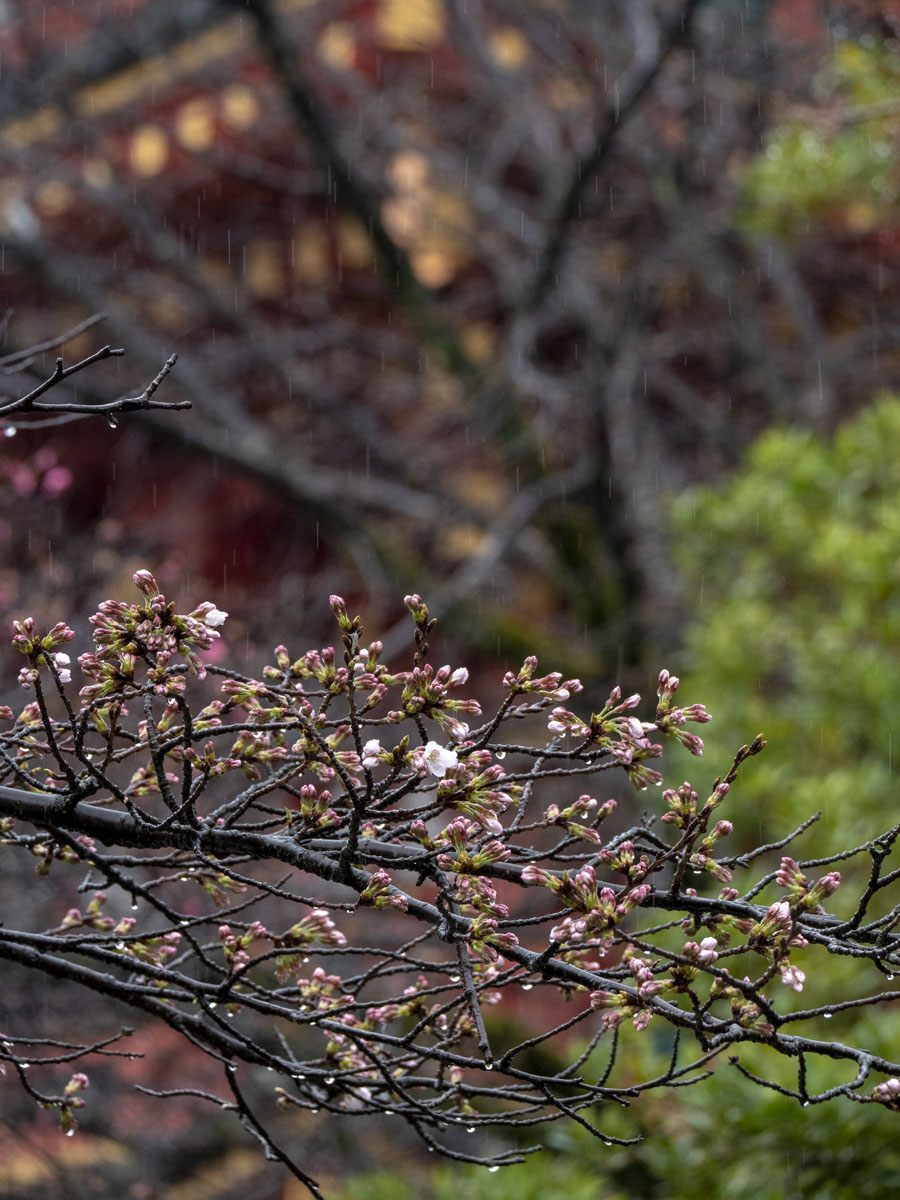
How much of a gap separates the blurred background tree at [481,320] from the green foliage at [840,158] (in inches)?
1.0

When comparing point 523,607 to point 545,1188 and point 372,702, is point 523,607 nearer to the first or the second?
point 545,1188

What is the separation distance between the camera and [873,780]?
444 cm

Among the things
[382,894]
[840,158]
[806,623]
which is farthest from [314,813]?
[840,158]

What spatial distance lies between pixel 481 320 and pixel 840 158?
18.8 feet

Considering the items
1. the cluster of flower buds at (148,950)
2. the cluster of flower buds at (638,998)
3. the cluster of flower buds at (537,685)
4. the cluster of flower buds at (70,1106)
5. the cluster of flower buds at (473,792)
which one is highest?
the cluster of flower buds at (537,685)

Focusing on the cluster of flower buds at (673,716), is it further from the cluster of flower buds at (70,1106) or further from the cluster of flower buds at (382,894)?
the cluster of flower buds at (70,1106)

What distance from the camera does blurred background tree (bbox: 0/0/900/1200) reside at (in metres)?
5.55

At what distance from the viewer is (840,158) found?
555cm

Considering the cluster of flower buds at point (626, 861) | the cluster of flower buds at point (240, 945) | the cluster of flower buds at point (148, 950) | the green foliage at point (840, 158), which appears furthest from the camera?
the green foliage at point (840, 158)

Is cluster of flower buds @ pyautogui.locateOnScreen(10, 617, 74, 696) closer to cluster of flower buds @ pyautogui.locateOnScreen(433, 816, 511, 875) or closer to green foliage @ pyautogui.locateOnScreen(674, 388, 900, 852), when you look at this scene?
cluster of flower buds @ pyautogui.locateOnScreen(433, 816, 511, 875)

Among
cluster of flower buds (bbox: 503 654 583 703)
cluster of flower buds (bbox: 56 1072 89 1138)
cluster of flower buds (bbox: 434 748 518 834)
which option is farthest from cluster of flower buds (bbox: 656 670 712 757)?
Answer: cluster of flower buds (bbox: 56 1072 89 1138)

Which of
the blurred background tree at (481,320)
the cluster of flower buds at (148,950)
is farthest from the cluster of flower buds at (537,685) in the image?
the blurred background tree at (481,320)

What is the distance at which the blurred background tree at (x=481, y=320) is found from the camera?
5.55 metres

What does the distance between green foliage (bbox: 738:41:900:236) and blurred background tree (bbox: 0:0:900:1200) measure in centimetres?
2
